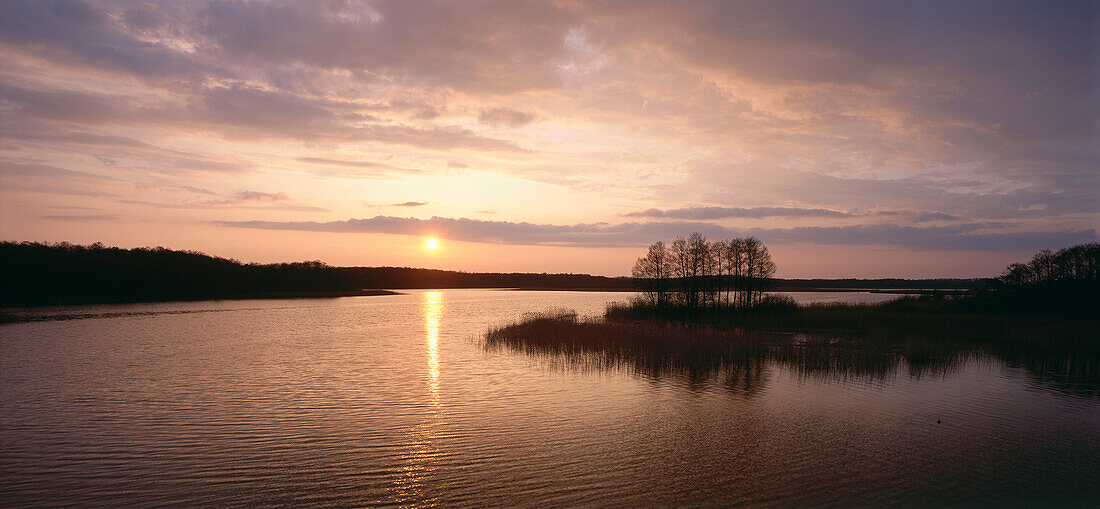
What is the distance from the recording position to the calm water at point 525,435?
30.5ft

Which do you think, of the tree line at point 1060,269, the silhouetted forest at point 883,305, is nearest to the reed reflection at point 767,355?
the silhouetted forest at point 883,305

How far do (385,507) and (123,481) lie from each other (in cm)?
482

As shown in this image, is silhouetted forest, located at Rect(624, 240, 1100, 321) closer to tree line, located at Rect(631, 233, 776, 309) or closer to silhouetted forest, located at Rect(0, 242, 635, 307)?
tree line, located at Rect(631, 233, 776, 309)

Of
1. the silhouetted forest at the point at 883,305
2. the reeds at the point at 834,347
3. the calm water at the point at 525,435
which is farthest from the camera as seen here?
the silhouetted forest at the point at 883,305

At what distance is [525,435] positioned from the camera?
500 inches

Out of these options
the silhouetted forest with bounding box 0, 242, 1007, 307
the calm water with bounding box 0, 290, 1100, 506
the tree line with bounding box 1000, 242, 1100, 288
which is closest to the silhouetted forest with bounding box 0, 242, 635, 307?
the silhouetted forest with bounding box 0, 242, 1007, 307

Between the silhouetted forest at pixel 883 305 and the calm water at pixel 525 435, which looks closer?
the calm water at pixel 525 435

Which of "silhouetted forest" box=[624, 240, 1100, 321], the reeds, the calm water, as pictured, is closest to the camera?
the calm water

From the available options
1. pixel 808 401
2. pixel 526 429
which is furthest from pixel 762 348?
pixel 526 429

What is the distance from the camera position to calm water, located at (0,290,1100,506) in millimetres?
9297

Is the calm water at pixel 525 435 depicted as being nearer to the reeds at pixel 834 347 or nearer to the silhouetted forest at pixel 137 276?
the reeds at pixel 834 347

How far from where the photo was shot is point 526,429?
13.3 meters

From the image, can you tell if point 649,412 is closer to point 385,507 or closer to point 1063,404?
point 385,507

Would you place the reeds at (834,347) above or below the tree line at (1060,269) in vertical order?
below
